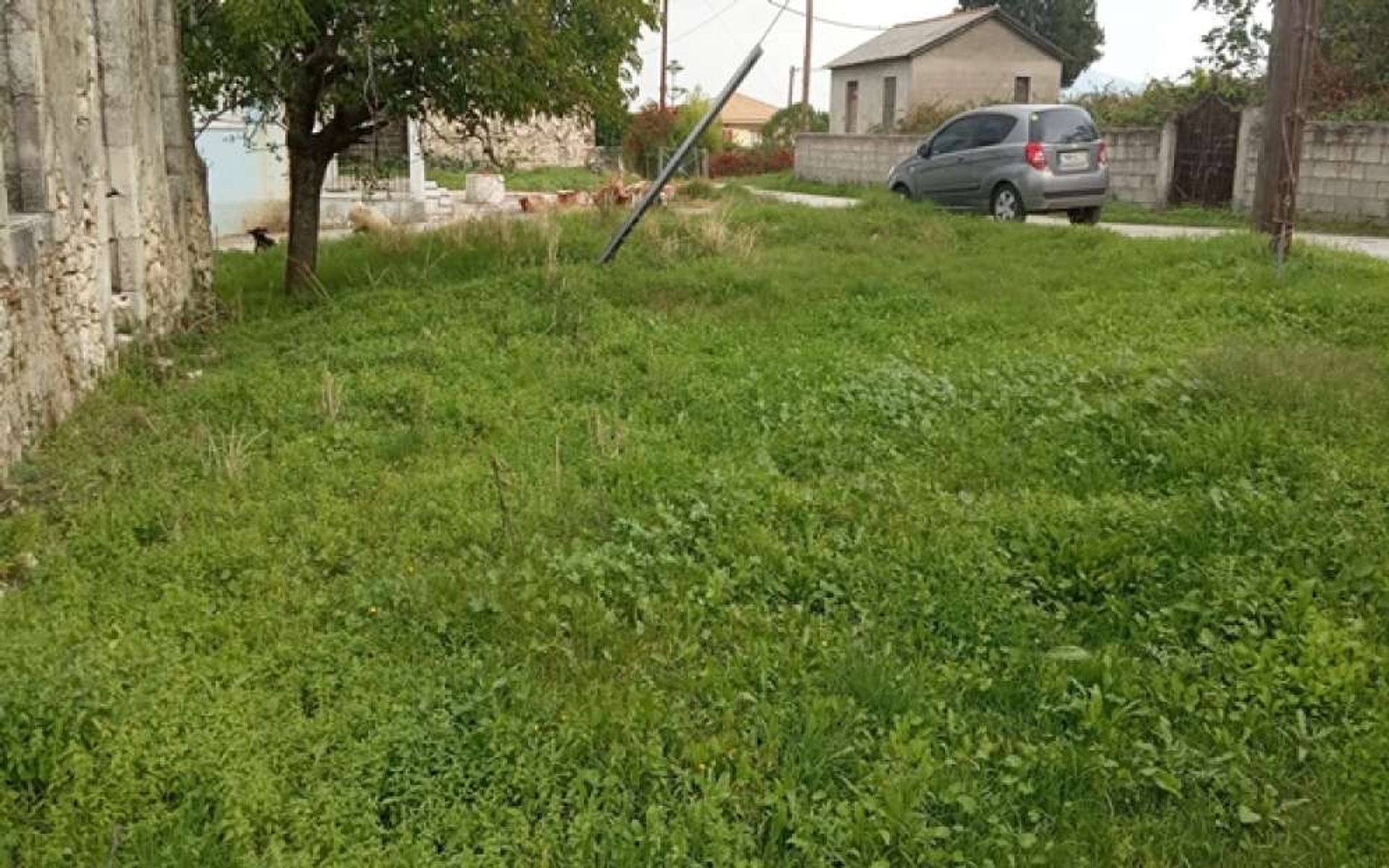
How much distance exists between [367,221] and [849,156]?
15261 millimetres

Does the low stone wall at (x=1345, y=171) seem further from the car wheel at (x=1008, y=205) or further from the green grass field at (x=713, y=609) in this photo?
the green grass field at (x=713, y=609)

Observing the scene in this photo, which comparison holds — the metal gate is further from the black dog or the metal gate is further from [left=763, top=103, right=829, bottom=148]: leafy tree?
[left=763, top=103, right=829, bottom=148]: leafy tree

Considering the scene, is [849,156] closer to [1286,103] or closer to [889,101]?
[889,101]

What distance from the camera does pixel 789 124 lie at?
44188 millimetres

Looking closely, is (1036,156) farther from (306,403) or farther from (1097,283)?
(306,403)

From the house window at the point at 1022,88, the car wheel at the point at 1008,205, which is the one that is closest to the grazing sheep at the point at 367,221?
the car wheel at the point at 1008,205

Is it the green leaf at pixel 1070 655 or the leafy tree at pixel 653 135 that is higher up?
the leafy tree at pixel 653 135

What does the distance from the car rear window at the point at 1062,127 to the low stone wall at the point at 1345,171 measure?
3.42 metres

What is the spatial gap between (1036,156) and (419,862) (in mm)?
13337

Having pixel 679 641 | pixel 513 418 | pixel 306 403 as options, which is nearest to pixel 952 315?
pixel 513 418

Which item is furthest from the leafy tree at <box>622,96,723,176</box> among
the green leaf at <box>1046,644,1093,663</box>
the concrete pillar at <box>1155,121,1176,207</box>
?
the green leaf at <box>1046,644,1093,663</box>

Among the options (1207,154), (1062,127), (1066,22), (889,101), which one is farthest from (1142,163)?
(1066,22)

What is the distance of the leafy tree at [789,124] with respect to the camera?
42.8m

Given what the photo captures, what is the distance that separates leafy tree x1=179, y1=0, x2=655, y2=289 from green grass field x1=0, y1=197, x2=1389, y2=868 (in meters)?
3.23
